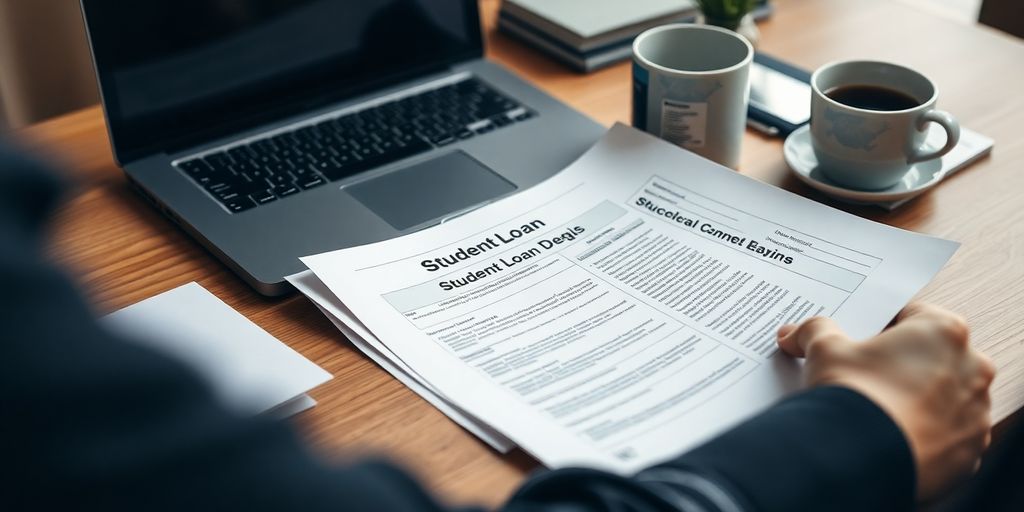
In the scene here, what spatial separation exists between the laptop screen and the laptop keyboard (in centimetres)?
4

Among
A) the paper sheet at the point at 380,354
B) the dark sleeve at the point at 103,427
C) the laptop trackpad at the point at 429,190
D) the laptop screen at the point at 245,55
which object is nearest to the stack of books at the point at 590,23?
the laptop screen at the point at 245,55

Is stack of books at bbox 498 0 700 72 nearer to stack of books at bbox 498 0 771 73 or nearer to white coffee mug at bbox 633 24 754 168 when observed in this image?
stack of books at bbox 498 0 771 73

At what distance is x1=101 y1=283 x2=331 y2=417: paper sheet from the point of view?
65 cm

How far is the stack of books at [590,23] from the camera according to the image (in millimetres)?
1111

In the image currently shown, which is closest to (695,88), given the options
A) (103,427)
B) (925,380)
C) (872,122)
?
(872,122)

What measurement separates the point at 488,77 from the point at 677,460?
2.03ft

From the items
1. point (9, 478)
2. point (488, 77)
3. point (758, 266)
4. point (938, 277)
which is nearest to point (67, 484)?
point (9, 478)

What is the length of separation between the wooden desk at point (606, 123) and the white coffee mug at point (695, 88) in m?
0.06

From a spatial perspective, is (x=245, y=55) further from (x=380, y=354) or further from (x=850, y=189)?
(x=850, y=189)

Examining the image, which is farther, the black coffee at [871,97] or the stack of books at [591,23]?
the stack of books at [591,23]

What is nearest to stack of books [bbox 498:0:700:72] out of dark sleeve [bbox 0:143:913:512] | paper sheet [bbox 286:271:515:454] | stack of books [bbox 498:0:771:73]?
stack of books [bbox 498:0:771:73]

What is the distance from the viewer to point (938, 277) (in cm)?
76

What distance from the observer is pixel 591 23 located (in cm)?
112

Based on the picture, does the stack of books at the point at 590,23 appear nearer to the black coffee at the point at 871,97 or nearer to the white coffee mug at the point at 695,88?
the white coffee mug at the point at 695,88
